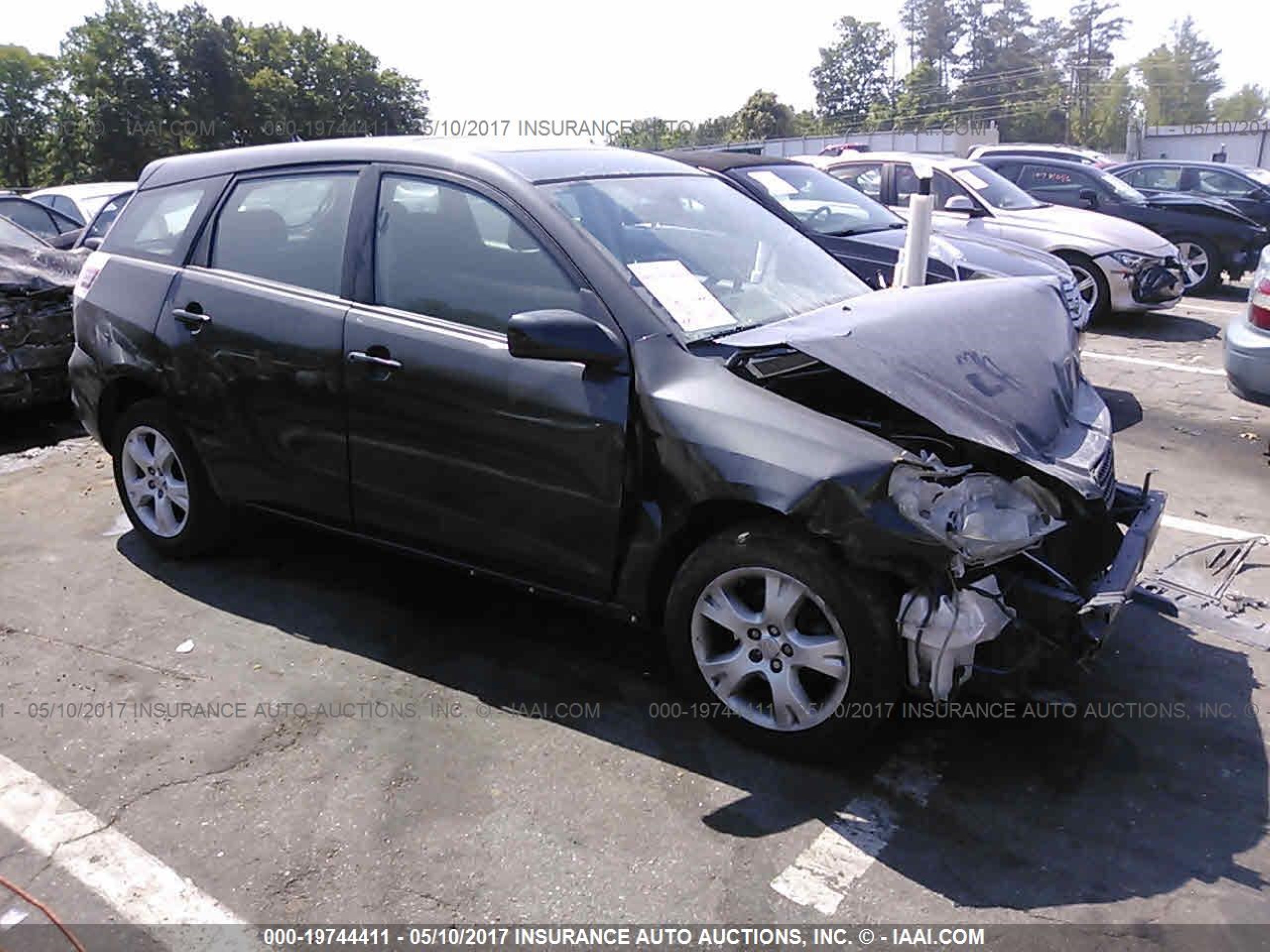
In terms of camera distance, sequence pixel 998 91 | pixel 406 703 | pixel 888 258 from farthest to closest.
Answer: pixel 998 91, pixel 888 258, pixel 406 703

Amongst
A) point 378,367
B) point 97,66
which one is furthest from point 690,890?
point 97,66

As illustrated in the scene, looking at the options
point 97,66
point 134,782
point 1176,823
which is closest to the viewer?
point 1176,823

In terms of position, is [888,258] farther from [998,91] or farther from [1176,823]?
[998,91]

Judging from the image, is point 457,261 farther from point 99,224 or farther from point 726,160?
point 99,224

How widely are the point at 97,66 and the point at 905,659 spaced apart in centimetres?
6191

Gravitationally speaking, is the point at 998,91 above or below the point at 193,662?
above

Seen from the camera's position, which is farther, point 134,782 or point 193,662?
point 193,662

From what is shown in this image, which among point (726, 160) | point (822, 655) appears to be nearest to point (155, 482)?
point (822, 655)

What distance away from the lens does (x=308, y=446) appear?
12.9ft

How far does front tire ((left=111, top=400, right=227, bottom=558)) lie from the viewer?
4445 mm

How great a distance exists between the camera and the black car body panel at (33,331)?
658cm

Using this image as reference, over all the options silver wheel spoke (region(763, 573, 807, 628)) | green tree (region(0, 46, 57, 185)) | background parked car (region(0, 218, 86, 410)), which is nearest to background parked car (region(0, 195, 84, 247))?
background parked car (region(0, 218, 86, 410))

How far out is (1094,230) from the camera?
1029 cm

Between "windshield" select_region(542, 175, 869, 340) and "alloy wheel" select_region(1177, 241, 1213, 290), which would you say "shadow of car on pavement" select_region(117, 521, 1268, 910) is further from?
"alloy wheel" select_region(1177, 241, 1213, 290)
